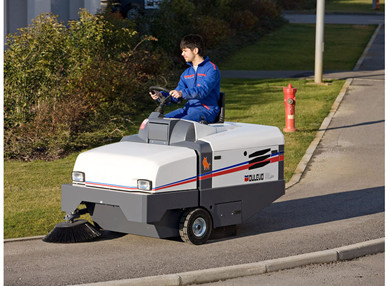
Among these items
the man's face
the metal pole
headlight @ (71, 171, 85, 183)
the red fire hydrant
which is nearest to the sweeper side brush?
headlight @ (71, 171, 85, 183)

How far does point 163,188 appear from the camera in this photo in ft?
28.3

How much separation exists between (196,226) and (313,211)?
2.37 meters

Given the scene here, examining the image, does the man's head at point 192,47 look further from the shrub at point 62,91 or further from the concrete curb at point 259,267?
the shrub at point 62,91

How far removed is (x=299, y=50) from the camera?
3178 cm

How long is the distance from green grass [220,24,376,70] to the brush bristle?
59.0ft

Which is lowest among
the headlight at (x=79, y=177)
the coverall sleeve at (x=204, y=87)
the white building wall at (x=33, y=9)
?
the headlight at (x=79, y=177)

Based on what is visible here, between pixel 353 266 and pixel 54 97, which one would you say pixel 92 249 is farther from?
pixel 54 97

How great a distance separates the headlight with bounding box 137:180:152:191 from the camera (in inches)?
336

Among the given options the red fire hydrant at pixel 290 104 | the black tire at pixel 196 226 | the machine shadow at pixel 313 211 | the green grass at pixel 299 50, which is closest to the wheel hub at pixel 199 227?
the black tire at pixel 196 226

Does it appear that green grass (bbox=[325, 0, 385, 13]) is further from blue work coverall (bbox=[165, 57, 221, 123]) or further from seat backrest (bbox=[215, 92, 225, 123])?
blue work coverall (bbox=[165, 57, 221, 123])

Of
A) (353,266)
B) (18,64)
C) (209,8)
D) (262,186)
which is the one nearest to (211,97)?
(262,186)

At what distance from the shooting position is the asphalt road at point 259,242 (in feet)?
26.8

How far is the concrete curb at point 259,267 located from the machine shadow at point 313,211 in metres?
1.22

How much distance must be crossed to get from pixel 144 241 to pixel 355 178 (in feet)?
15.7
